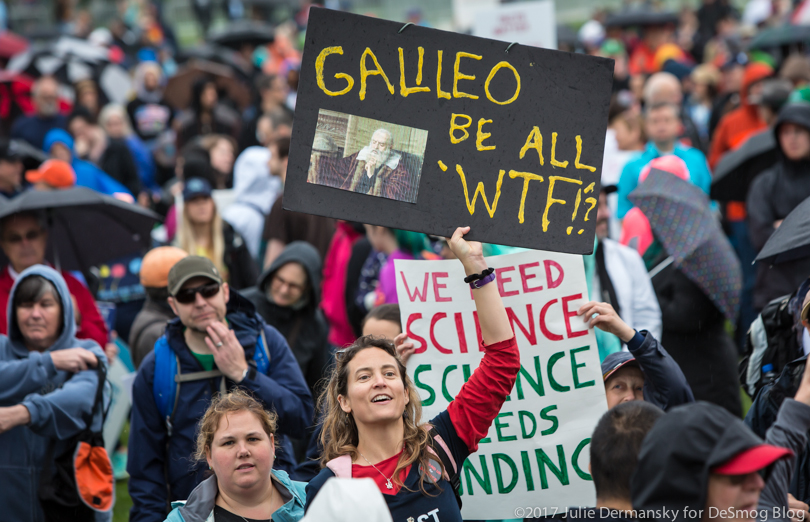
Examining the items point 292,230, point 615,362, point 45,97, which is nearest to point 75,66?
point 45,97

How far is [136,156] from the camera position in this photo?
1169 centimetres

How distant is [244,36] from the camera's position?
17953 millimetres

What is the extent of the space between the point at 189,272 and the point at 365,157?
129cm

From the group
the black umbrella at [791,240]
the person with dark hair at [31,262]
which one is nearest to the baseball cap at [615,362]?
the black umbrella at [791,240]

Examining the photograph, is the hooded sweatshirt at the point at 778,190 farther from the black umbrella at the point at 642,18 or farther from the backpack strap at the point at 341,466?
the black umbrella at the point at 642,18

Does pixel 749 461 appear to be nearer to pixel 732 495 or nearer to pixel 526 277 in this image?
pixel 732 495

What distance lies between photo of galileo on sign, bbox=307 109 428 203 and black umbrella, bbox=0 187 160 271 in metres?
3.38

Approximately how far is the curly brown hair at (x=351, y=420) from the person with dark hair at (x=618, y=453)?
75 centimetres

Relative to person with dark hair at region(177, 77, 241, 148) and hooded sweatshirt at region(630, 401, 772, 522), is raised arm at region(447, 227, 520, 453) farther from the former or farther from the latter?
person with dark hair at region(177, 77, 241, 148)

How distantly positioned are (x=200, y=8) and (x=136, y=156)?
51.5 ft

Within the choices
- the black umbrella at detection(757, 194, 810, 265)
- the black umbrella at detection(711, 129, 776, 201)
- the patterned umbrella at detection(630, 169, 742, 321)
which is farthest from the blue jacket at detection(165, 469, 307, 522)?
the black umbrella at detection(711, 129, 776, 201)

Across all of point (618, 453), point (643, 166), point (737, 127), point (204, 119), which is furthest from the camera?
point (204, 119)

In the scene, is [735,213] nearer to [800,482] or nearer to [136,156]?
[800,482]

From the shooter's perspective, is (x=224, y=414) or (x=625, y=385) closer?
(x=224, y=414)
